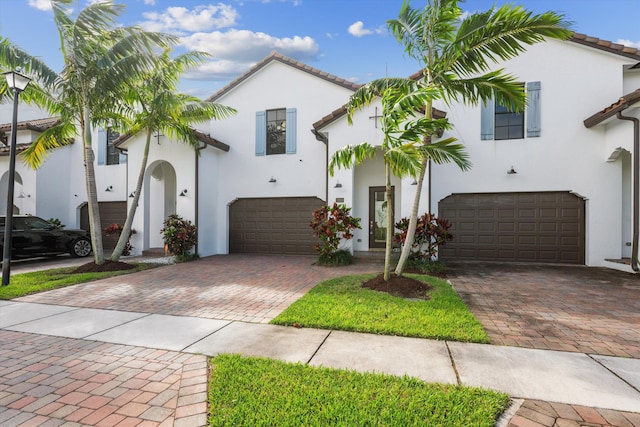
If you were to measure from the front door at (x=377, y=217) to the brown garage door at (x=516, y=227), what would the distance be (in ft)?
6.48

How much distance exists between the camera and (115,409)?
2.56m

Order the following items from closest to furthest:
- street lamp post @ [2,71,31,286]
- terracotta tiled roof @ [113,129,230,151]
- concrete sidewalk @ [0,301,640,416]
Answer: concrete sidewalk @ [0,301,640,416], street lamp post @ [2,71,31,286], terracotta tiled roof @ [113,129,230,151]

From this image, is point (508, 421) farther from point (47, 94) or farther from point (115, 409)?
point (47, 94)

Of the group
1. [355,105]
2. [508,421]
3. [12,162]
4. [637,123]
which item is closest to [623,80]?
[637,123]

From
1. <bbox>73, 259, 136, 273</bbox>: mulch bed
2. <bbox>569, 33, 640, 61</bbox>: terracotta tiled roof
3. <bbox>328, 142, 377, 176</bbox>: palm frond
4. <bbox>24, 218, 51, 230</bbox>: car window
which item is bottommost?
<bbox>73, 259, 136, 273</bbox>: mulch bed

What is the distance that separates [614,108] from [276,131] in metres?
10.3

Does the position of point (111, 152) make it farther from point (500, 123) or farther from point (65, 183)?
point (500, 123)

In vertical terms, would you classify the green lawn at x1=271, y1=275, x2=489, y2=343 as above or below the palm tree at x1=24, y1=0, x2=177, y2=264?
below

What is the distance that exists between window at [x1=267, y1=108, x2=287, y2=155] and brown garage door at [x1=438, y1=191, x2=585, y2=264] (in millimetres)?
6313

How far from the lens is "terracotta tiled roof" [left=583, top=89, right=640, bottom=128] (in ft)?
25.2

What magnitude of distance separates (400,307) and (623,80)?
35.1 ft

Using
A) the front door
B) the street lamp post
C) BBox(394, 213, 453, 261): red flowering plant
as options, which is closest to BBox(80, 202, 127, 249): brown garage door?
the street lamp post

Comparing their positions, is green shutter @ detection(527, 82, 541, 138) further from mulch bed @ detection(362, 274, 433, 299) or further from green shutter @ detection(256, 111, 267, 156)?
green shutter @ detection(256, 111, 267, 156)


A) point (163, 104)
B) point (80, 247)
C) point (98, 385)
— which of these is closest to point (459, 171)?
point (163, 104)
